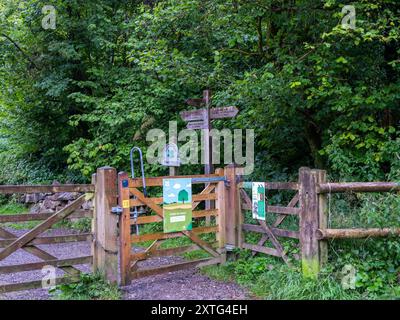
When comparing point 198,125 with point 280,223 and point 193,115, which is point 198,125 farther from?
point 280,223

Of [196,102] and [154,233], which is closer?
[154,233]

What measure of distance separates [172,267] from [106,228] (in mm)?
1285

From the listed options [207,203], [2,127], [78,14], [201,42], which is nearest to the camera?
[207,203]

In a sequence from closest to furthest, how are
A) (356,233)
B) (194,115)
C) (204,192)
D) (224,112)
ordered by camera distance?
(356,233) → (204,192) → (224,112) → (194,115)

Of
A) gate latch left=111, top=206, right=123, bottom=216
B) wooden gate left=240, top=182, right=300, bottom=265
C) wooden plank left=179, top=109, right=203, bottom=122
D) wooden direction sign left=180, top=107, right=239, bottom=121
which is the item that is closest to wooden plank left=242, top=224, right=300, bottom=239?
wooden gate left=240, top=182, right=300, bottom=265

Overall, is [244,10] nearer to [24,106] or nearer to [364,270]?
[364,270]

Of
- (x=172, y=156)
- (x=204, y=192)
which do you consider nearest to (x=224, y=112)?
(x=172, y=156)

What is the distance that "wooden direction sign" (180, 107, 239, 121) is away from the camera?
7762 mm

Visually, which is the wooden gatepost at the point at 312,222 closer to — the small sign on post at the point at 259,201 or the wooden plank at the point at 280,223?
the wooden plank at the point at 280,223

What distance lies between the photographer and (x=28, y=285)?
15.9 feet

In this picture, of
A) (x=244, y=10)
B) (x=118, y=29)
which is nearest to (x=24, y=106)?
(x=118, y=29)

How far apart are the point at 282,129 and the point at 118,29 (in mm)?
6396

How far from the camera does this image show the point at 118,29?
39.8 feet

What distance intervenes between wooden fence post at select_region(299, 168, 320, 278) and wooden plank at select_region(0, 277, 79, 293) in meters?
3.03
